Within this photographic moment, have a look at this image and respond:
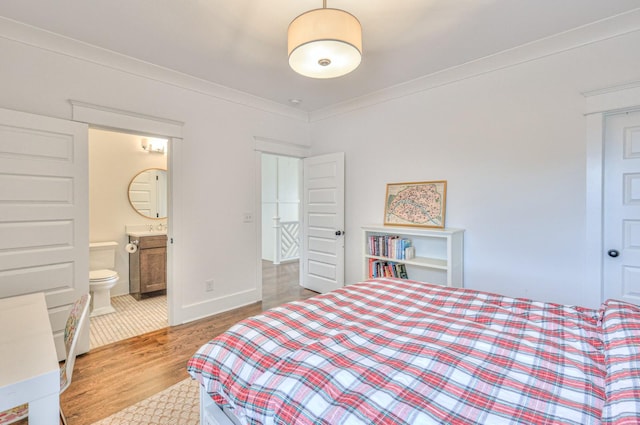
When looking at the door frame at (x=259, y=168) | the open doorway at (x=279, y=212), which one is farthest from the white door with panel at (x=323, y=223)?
the open doorway at (x=279, y=212)

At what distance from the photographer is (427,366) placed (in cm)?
101

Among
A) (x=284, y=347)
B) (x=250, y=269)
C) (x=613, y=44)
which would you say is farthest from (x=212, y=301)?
(x=613, y=44)

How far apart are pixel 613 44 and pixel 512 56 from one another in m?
0.63

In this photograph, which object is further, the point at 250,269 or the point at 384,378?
the point at 250,269

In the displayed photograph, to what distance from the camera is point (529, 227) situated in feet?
8.36

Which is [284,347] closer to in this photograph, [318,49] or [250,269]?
[318,49]

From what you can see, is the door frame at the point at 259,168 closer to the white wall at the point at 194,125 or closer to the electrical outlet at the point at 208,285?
the white wall at the point at 194,125

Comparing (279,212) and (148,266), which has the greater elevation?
(279,212)

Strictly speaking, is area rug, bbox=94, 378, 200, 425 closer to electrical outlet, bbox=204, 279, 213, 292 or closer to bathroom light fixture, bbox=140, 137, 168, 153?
electrical outlet, bbox=204, 279, 213, 292

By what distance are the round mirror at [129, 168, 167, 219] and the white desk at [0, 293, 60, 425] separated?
3.02 meters

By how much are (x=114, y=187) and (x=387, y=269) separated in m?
3.75

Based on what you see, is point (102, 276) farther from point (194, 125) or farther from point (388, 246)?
point (388, 246)

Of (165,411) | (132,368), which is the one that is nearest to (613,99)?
(165,411)

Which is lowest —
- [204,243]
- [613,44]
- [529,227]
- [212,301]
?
[212,301]
